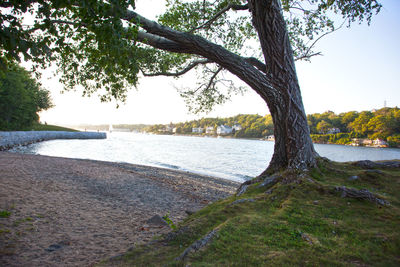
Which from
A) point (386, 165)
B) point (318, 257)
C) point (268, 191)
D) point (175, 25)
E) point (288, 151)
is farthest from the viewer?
point (175, 25)

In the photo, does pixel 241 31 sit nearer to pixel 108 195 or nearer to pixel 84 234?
pixel 108 195

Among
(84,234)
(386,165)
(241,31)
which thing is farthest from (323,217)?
(241,31)

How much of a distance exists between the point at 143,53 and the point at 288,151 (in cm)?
616

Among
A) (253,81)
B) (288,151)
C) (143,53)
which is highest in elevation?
(143,53)

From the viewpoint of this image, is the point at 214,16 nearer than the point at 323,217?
No

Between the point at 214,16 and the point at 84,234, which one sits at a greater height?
the point at 214,16

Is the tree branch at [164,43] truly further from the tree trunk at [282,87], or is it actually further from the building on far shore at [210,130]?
the building on far shore at [210,130]

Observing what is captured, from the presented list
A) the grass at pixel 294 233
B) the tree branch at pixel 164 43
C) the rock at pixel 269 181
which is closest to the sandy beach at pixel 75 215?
the grass at pixel 294 233

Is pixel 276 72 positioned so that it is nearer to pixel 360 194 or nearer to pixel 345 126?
pixel 360 194

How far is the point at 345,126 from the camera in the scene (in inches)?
4154

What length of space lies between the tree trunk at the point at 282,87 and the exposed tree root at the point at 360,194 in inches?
44.0

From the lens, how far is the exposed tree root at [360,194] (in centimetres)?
380

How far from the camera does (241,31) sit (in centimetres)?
994

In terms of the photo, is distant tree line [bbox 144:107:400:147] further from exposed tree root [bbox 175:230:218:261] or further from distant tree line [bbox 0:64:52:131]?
exposed tree root [bbox 175:230:218:261]
